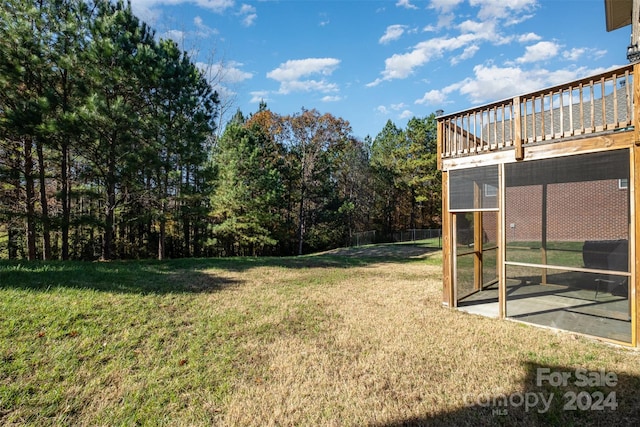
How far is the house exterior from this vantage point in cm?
371

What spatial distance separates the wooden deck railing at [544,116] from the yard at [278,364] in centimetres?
276

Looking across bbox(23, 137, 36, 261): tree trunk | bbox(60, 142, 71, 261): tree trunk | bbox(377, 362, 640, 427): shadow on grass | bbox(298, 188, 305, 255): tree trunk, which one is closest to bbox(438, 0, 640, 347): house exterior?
bbox(377, 362, 640, 427): shadow on grass

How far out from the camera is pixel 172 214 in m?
11.2

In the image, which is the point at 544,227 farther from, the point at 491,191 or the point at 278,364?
the point at 278,364

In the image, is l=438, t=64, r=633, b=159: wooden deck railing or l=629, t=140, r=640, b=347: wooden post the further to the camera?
l=438, t=64, r=633, b=159: wooden deck railing

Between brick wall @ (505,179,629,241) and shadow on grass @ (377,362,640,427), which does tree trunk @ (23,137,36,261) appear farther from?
brick wall @ (505,179,629,241)

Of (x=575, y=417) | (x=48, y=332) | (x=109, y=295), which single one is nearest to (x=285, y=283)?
(x=109, y=295)

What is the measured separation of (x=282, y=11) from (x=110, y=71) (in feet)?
19.9

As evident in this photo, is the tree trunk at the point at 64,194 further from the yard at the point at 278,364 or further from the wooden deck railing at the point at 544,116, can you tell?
the wooden deck railing at the point at 544,116

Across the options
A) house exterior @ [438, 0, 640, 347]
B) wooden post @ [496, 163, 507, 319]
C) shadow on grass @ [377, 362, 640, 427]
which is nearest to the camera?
shadow on grass @ [377, 362, 640, 427]

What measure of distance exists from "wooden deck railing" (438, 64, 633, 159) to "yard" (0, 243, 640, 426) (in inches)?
109

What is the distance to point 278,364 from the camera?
3217mm

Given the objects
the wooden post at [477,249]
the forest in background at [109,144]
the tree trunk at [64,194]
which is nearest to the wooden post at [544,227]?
the wooden post at [477,249]

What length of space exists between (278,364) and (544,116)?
5.14 meters
